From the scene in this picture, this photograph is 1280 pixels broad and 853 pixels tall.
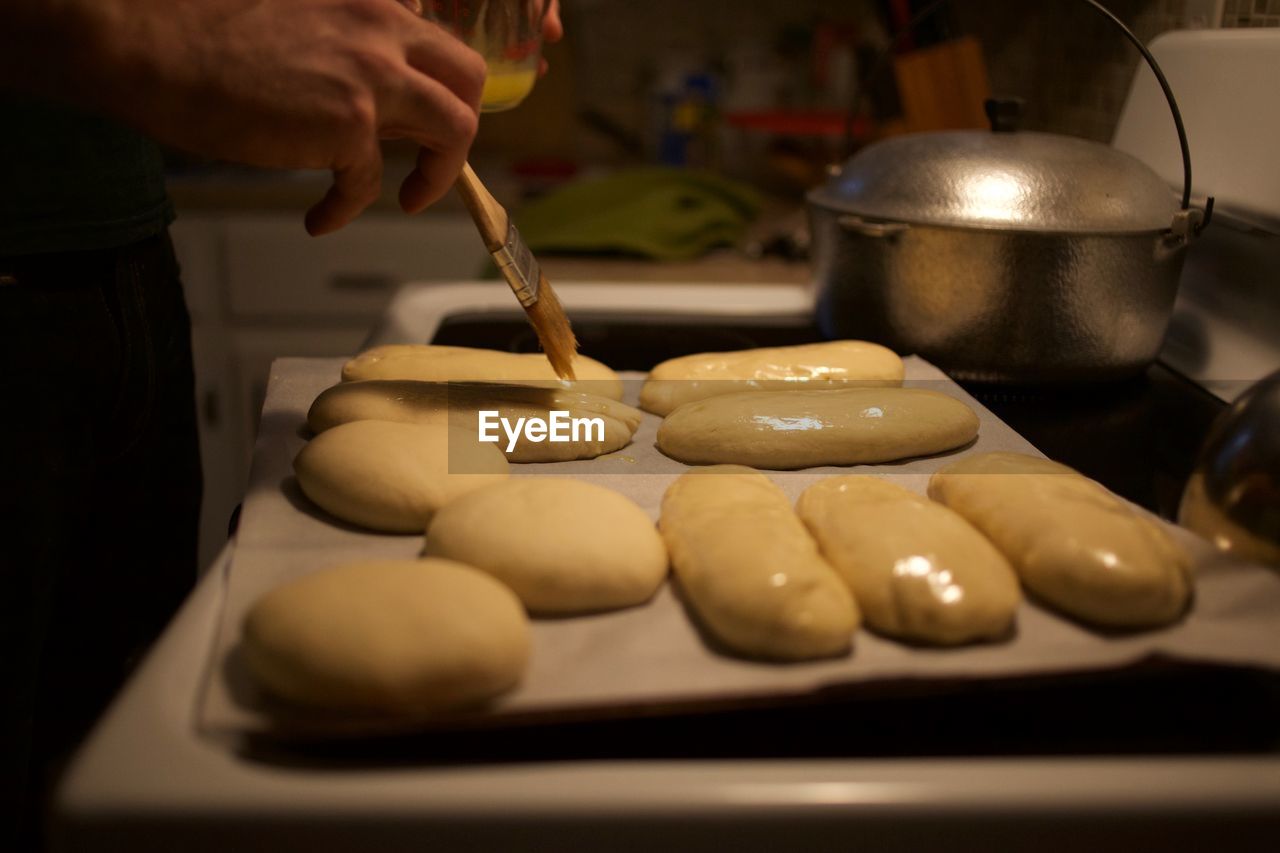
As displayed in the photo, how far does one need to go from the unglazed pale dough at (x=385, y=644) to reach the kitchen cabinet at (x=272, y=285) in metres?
1.42

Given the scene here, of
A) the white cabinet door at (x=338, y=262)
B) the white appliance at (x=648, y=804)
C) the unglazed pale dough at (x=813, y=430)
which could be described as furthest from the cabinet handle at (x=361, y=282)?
the white appliance at (x=648, y=804)

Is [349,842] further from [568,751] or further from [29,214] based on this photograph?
[29,214]

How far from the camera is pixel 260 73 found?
0.49 metres

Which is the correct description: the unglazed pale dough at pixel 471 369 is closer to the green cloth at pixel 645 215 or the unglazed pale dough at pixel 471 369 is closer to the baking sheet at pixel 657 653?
the baking sheet at pixel 657 653

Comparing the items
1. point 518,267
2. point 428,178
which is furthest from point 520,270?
point 428,178

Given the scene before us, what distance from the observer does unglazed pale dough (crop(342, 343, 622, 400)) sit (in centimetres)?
77

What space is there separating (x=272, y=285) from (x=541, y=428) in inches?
51.6

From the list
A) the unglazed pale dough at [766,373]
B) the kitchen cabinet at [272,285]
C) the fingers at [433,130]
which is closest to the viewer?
the fingers at [433,130]

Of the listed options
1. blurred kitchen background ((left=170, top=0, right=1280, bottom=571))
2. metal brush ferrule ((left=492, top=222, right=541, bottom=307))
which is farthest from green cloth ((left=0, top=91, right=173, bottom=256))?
blurred kitchen background ((left=170, top=0, right=1280, bottom=571))

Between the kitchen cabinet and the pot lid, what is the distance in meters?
1.09

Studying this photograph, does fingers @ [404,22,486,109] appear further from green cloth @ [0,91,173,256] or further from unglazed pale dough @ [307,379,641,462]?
green cloth @ [0,91,173,256]

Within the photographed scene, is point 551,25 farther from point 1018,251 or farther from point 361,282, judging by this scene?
point 361,282

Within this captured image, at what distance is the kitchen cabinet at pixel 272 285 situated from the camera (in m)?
1.78

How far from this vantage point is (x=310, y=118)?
1.68 feet
